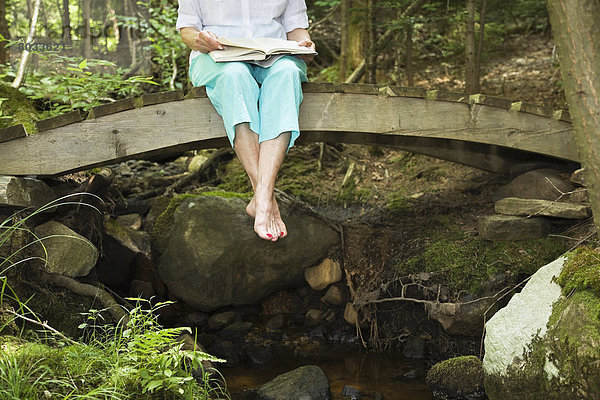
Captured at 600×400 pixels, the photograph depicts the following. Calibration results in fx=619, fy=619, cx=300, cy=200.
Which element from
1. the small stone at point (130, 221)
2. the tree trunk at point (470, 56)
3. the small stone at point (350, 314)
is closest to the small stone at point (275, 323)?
the small stone at point (350, 314)

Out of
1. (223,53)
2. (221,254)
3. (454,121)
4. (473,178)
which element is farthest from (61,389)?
(473,178)

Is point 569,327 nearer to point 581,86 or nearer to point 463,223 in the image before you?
point 581,86

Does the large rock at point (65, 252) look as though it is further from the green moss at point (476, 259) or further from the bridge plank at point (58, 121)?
the green moss at point (476, 259)

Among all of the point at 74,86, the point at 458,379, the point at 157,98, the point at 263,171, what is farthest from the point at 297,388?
the point at 74,86

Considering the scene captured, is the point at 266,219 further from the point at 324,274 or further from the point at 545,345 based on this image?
the point at 324,274

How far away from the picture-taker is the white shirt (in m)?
3.97

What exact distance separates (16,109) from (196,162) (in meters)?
2.44

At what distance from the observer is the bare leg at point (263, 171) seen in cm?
348

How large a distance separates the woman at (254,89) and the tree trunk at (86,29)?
4478mm

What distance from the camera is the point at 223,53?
3.73 m

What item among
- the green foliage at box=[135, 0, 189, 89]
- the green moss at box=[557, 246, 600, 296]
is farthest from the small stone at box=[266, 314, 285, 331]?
the green foliage at box=[135, 0, 189, 89]

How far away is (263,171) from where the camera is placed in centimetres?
354

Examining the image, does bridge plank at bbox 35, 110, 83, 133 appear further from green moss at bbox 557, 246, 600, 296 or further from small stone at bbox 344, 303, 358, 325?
green moss at bbox 557, 246, 600, 296

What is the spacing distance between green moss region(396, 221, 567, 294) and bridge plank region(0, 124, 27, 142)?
117 inches
